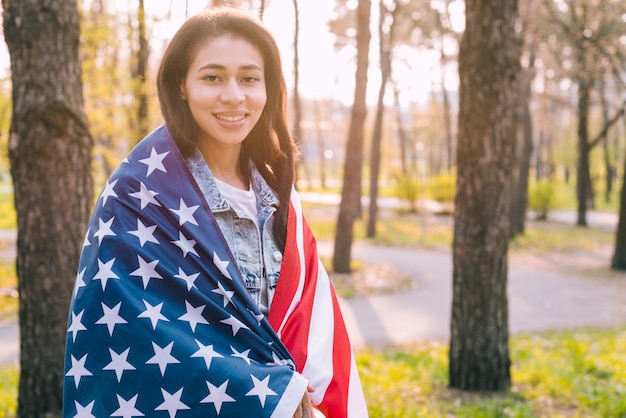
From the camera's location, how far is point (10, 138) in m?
3.86

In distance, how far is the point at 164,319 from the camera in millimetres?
1851

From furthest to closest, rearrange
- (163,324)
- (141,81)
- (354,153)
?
(354,153) → (141,81) → (163,324)

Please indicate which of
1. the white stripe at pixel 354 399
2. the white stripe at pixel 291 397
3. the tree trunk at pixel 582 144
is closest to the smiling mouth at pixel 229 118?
the white stripe at pixel 291 397

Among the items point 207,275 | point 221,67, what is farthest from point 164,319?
point 221,67

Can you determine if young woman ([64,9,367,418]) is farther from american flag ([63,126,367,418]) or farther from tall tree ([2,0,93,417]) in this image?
tall tree ([2,0,93,417])

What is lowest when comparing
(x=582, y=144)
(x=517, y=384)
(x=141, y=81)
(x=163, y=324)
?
(x=517, y=384)

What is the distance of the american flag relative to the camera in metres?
1.83

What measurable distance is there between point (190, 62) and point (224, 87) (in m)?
0.15

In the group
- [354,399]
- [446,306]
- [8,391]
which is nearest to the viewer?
[354,399]

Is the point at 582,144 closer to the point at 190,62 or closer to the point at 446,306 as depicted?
the point at 446,306

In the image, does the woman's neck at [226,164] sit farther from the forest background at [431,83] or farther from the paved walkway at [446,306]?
the paved walkway at [446,306]

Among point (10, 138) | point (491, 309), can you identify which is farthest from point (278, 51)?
point (491, 309)

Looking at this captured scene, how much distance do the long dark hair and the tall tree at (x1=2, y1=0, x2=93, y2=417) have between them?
6.13 feet

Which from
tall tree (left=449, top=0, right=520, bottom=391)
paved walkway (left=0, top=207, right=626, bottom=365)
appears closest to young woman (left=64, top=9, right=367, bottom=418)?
tall tree (left=449, top=0, right=520, bottom=391)
